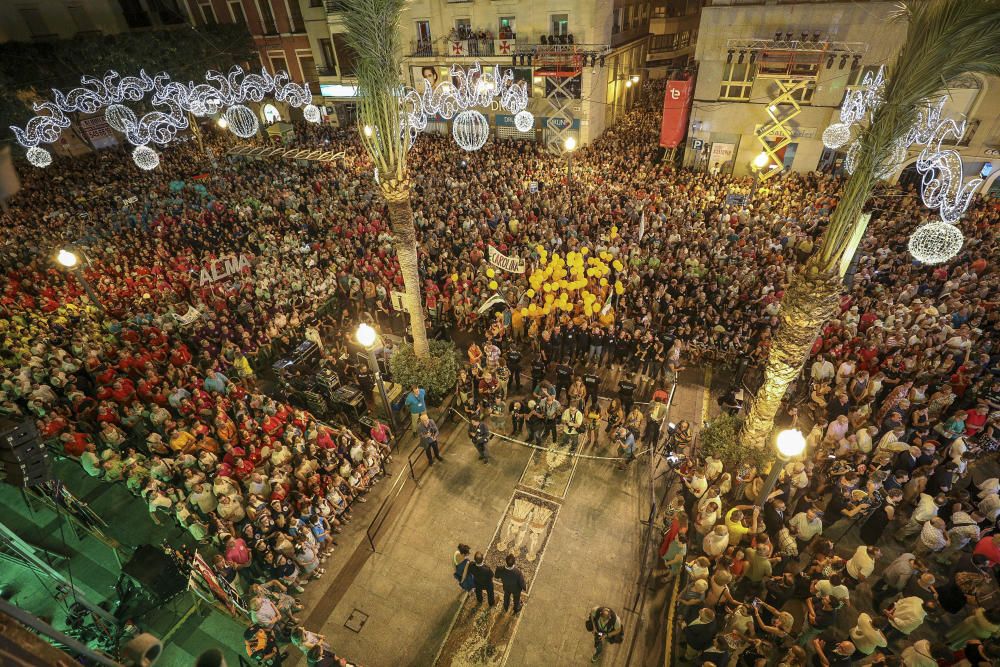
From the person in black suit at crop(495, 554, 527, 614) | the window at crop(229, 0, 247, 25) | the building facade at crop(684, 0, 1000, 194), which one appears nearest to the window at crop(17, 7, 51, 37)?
the window at crop(229, 0, 247, 25)

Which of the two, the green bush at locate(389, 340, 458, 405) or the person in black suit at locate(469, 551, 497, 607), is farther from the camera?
the green bush at locate(389, 340, 458, 405)

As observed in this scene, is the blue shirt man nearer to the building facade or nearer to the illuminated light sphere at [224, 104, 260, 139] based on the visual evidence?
the illuminated light sphere at [224, 104, 260, 139]

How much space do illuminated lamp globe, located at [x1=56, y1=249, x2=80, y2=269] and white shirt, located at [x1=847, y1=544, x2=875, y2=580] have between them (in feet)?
59.3

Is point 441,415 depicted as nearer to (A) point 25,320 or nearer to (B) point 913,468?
(B) point 913,468

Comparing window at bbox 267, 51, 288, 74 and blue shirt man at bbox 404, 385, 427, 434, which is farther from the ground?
window at bbox 267, 51, 288, 74

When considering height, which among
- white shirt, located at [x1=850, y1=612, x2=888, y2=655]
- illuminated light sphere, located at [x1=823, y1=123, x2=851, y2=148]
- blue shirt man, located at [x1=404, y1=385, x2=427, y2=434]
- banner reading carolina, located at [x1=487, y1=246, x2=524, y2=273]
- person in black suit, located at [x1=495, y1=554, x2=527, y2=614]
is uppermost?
illuminated light sphere, located at [x1=823, y1=123, x2=851, y2=148]

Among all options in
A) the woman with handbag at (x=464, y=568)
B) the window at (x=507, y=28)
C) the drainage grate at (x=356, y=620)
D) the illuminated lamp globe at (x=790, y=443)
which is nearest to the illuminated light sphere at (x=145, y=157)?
the drainage grate at (x=356, y=620)

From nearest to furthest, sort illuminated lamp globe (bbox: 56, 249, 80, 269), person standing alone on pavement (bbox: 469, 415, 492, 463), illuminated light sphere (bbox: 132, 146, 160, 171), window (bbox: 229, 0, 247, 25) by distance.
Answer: person standing alone on pavement (bbox: 469, 415, 492, 463) → illuminated lamp globe (bbox: 56, 249, 80, 269) → illuminated light sphere (bbox: 132, 146, 160, 171) → window (bbox: 229, 0, 247, 25)

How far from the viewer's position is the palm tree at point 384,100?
8195 mm

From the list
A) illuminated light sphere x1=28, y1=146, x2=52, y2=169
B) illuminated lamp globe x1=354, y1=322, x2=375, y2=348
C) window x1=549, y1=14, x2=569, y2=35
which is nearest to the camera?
illuminated lamp globe x1=354, y1=322, x2=375, y2=348

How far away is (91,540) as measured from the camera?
9.05 meters

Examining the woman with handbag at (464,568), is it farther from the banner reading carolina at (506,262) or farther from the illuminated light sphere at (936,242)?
the illuminated light sphere at (936,242)

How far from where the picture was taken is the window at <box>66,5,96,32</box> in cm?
3209

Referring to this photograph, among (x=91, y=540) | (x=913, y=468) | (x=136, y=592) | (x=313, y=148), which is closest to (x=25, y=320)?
(x=91, y=540)
